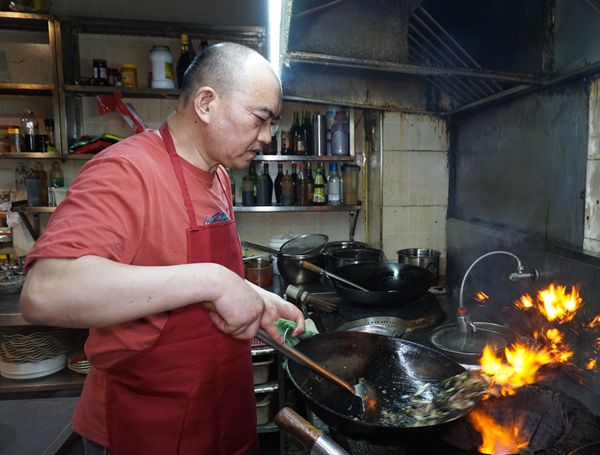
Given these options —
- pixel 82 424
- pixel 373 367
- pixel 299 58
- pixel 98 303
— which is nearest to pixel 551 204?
pixel 373 367

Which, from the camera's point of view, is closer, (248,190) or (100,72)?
(100,72)

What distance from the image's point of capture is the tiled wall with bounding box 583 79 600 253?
5.33ft

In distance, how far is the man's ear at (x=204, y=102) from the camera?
1161 millimetres

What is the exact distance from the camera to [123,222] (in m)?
0.95

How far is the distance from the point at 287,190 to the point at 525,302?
1783 millimetres

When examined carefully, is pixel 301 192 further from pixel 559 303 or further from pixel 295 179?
pixel 559 303

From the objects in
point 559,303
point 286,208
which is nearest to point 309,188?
point 286,208

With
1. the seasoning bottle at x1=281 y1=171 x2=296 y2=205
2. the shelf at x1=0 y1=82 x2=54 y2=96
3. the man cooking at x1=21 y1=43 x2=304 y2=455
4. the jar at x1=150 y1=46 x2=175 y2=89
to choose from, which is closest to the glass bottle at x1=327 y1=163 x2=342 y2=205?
the seasoning bottle at x1=281 y1=171 x2=296 y2=205

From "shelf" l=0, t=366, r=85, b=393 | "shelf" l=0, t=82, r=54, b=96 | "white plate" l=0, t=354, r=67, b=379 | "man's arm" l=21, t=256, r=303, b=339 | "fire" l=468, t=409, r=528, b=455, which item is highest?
"shelf" l=0, t=82, r=54, b=96

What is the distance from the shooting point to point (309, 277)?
2.74m

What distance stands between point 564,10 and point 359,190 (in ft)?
6.30

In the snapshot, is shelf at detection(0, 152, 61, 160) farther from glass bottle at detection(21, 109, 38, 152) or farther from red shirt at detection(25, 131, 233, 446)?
red shirt at detection(25, 131, 233, 446)

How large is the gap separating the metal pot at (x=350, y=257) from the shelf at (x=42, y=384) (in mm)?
1790

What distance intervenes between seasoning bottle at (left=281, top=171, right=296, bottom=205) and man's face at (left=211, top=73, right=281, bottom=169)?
1858 mm
